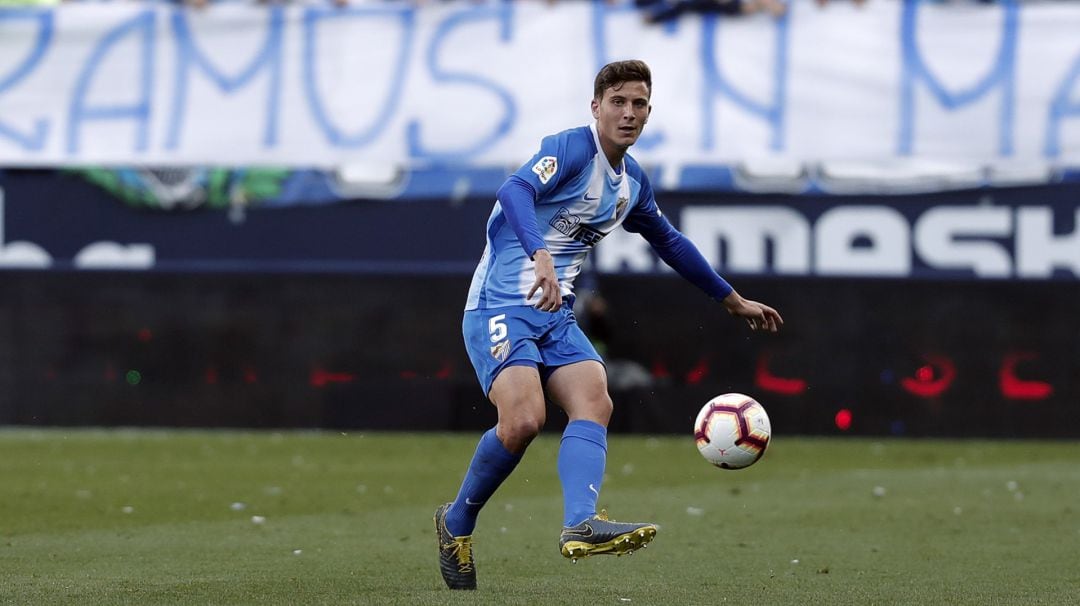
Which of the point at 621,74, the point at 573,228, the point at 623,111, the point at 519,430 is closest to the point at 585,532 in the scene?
the point at 519,430

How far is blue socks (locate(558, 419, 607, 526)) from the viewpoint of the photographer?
6.64m

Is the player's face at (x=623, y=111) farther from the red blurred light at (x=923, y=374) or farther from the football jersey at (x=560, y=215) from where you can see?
the red blurred light at (x=923, y=374)

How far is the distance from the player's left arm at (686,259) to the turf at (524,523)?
3.75ft

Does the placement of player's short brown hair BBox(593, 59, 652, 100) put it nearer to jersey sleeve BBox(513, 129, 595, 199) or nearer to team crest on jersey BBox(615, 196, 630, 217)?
jersey sleeve BBox(513, 129, 595, 199)

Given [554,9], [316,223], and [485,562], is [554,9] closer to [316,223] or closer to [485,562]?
[316,223]

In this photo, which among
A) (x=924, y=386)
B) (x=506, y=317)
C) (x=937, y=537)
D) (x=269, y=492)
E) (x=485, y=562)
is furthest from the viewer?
(x=924, y=386)

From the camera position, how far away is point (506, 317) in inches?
277

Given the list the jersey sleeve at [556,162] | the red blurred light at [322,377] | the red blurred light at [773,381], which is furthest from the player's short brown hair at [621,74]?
the red blurred light at [322,377]

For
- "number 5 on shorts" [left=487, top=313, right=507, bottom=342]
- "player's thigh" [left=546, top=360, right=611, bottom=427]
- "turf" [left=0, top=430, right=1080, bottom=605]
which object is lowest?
"turf" [left=0, top=430, right=1080, bottom=605]

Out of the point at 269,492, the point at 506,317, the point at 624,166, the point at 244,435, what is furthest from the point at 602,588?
the point at 244,435

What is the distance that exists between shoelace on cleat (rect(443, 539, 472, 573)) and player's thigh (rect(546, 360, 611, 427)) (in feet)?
2.27

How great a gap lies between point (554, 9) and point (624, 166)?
11.2 m

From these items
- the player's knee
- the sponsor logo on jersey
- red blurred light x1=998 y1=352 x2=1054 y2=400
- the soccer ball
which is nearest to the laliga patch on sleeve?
the sponsor logo on jersey

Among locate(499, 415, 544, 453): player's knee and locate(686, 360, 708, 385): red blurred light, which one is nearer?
locate(499, 415, 544, 453): player's knee
